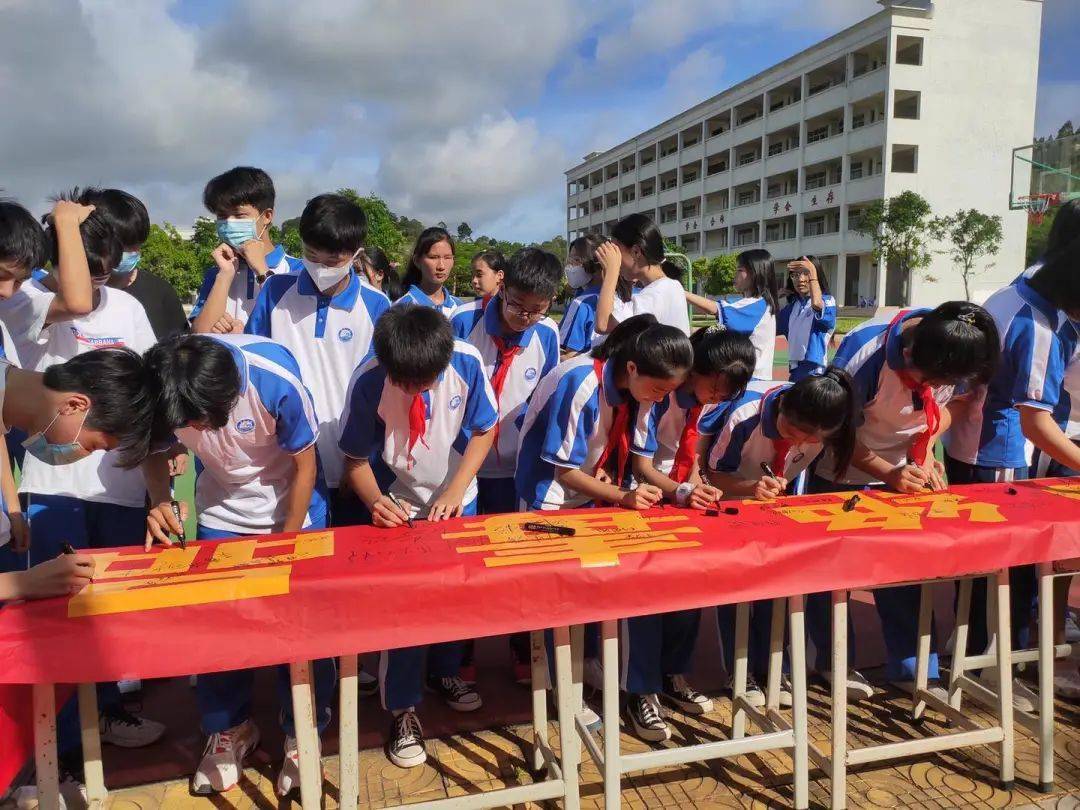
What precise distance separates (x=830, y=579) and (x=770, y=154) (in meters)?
41.3

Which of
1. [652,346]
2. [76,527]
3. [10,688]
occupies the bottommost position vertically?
[10,688]

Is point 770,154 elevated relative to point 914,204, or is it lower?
elevated

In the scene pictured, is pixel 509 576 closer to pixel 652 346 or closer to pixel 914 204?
pixel 652 346

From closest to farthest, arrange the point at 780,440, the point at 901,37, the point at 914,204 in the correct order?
the point at 780,440 → the point at 914,204 → the point at 901,37

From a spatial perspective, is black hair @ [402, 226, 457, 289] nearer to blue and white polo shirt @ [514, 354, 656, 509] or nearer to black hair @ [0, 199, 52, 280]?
blue and white polo shirt @ [514, 354, 656, 509]

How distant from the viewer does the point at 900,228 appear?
28719 mm

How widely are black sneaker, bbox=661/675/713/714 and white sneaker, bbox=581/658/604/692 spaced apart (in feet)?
0.87

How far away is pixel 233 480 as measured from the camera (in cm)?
233

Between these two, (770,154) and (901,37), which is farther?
(770,154)

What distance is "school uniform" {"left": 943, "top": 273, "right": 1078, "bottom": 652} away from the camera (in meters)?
2.59

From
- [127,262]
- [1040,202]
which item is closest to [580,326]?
[127,262]

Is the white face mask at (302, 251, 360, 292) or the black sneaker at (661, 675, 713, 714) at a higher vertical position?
the white face mask at (302, 251, 360, 292)

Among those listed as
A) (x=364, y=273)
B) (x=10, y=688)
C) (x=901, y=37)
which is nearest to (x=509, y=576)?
(x=10, y=688)

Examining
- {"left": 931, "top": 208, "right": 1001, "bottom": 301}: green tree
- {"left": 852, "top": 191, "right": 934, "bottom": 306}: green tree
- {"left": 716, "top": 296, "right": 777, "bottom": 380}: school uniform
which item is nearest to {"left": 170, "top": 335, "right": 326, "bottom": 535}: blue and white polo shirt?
{"left": 716, "top": 296, "right": 777, "bottom": 380}: school uniform
